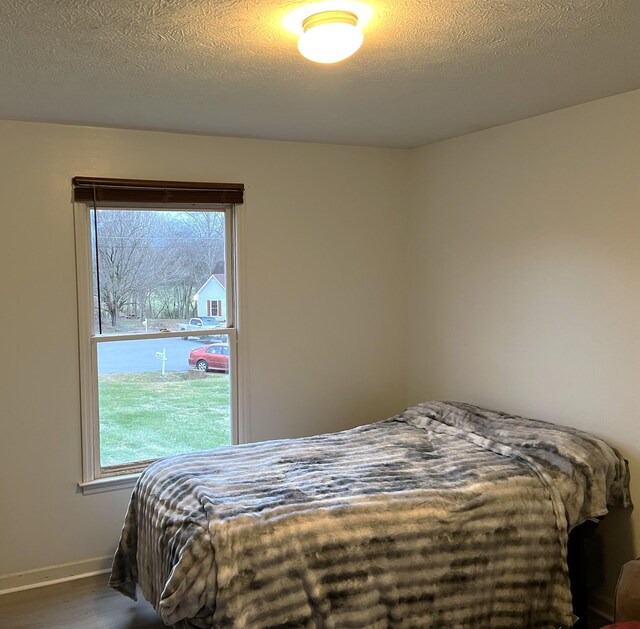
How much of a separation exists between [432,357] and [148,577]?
6.92 feet

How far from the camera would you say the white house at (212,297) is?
3740mm

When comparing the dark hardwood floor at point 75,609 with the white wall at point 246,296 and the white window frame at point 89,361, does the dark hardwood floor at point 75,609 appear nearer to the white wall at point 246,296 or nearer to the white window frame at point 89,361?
the white wall at point 246,296

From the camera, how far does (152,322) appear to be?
3623 mm

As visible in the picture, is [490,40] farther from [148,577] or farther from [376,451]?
[148,577]

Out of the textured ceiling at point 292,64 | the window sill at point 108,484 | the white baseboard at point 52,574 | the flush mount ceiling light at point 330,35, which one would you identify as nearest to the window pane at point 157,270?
the textured ceiling at point 292,64

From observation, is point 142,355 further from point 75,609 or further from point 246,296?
point 75,609

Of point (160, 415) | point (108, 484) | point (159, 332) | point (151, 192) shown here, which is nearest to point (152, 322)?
point (159, 332)

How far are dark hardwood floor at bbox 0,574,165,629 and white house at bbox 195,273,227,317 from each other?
152cm

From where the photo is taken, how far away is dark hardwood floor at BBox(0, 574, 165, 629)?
296cm

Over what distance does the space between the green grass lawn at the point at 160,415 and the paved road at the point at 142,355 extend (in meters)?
0.04

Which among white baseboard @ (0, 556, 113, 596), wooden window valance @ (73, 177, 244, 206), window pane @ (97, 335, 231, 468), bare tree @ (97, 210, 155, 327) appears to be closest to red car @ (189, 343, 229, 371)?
window pane @ (97, 335, 231, 468)

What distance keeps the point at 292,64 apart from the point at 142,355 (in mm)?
1918

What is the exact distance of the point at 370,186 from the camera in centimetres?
408

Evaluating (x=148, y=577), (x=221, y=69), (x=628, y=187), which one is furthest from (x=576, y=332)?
(x=148, y=577)
